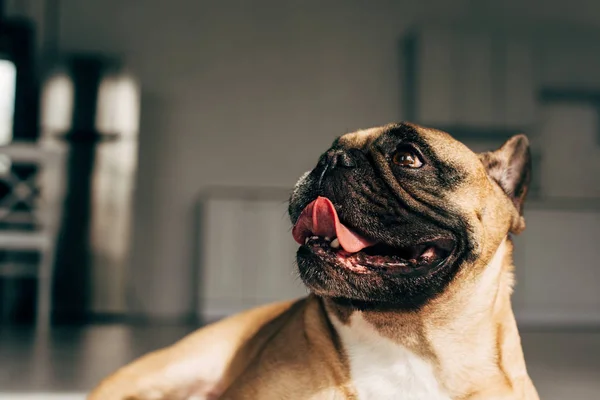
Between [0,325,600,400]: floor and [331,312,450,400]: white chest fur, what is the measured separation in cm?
90

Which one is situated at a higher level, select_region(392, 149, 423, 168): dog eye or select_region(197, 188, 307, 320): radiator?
select_region(392, 149, 423, 168): dog eye

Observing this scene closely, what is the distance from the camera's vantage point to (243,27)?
445 cm

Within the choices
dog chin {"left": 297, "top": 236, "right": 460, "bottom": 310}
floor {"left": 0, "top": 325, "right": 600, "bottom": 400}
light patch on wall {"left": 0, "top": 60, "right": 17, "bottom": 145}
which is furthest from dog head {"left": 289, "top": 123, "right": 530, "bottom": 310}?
light patch on wall {"left": 0, "top": 60, "right": 17, "bottom": 145}

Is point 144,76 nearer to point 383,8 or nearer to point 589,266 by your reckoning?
point 383,8

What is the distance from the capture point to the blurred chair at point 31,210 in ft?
11.4

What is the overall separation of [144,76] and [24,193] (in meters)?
1.09

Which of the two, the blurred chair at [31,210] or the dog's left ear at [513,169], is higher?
the dog's left ear at [513,169]

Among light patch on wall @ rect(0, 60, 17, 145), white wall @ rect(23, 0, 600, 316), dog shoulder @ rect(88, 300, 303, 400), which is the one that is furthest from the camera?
white wall @ rect(23, 0, 600, 316)

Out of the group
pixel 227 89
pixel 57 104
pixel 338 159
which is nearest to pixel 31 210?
pixel 57 104

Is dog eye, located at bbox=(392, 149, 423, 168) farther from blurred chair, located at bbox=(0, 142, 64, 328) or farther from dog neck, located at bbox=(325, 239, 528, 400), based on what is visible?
blurred chair, located at bbox=(0, 142, 64, 328)

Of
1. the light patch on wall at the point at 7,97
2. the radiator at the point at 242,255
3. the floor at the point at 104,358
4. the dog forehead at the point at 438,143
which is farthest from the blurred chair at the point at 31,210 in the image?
the dog forehead at the point at 438,143

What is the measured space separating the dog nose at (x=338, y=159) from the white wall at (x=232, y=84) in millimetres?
3340

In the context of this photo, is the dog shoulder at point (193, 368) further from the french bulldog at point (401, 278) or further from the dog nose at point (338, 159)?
the dog nose at point (338, 159)

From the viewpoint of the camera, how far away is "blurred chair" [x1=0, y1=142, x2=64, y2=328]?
11.4ft
